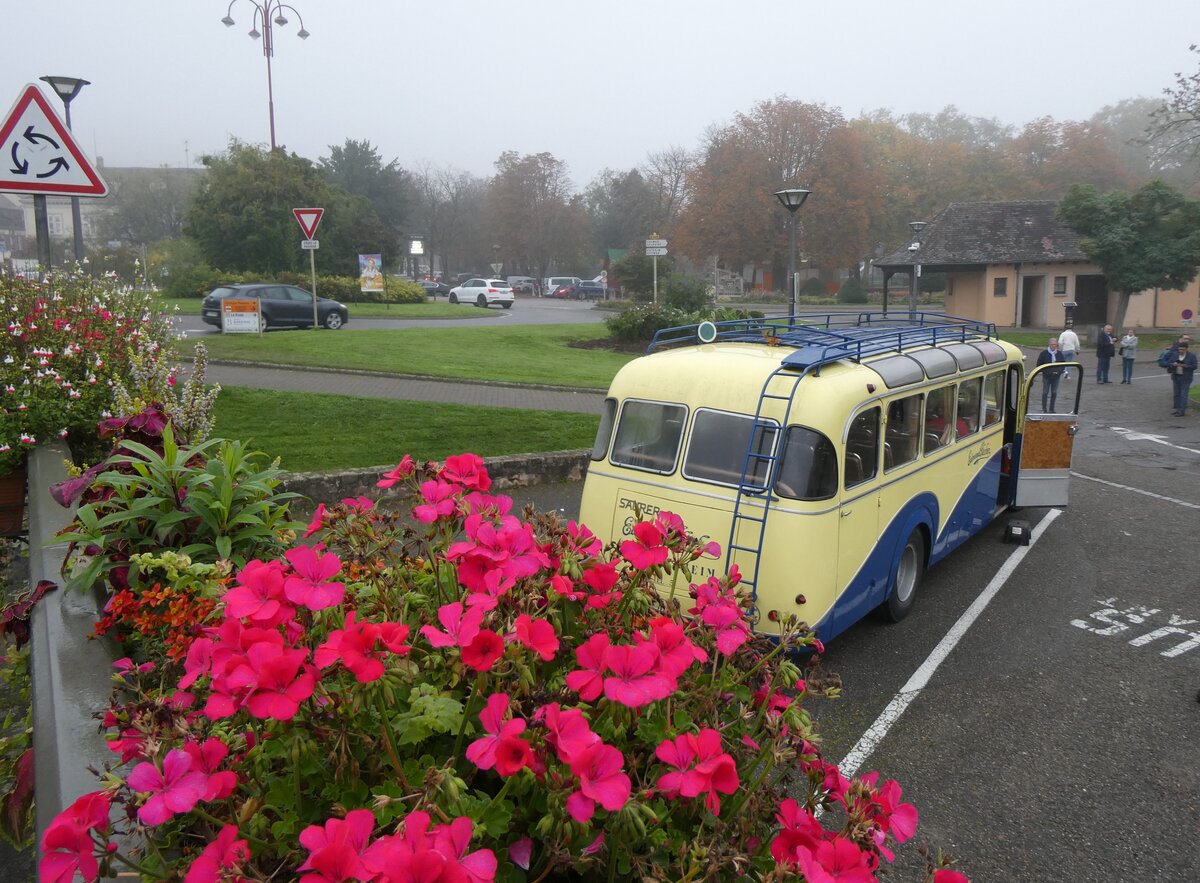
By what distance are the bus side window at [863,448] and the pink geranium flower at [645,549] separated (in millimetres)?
4976

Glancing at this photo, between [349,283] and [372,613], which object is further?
[349,283]

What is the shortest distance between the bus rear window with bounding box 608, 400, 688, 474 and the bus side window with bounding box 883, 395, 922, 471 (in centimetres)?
171

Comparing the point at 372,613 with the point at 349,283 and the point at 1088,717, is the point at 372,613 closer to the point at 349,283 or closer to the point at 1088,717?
the point at 1088,717

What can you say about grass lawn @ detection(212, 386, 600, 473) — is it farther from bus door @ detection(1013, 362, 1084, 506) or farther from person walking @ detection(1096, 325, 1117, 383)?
person walking @ detection(1096, 325, 1117, 383)

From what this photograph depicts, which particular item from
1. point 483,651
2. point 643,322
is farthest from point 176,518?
point 643,322

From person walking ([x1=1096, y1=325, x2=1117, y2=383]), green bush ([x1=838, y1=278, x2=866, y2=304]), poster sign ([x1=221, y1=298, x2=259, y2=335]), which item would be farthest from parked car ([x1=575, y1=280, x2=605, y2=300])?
poster sign ([x1=221, y1=298, x2=259, y2=335])

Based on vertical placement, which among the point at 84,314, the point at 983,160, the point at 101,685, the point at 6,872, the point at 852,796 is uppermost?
the point at 983,160

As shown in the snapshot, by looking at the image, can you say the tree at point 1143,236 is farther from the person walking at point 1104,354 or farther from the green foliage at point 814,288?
the green foliage at point 814,288

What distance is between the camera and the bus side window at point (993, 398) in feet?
33.0

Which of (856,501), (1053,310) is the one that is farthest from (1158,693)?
(1053,310)

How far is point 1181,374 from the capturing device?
21234 millimetres

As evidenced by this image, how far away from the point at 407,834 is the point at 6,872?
3.60m

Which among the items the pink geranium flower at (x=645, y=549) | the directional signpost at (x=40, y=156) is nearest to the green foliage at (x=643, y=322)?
the directional signpost at (x=40, y=156)

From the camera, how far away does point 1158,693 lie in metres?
6.89
